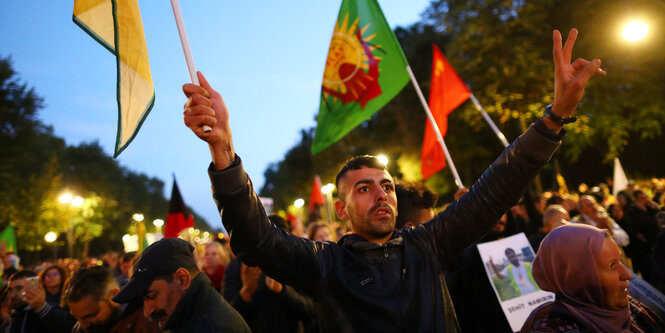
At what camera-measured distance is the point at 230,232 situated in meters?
1.89

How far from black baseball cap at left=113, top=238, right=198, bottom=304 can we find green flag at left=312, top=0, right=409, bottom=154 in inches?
108

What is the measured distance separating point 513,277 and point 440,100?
11.8ft

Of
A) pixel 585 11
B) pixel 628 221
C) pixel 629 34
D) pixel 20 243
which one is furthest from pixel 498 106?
pixel 20 243

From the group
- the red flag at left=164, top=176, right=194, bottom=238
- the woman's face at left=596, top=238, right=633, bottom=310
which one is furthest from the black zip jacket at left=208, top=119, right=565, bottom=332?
the red flag at left=164, top=176, right=194, bottom=238

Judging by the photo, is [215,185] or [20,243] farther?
[20,243]

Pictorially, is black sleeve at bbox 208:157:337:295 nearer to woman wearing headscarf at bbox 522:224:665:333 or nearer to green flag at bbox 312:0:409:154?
woman wearing headscarf at bbox 522:224:665:333

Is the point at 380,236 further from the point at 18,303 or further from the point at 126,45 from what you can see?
the point at 18,303

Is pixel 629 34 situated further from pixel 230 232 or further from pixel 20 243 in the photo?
pixel 20 243

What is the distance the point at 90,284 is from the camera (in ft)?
10.7

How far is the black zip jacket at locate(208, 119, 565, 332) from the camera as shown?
2.00 meters

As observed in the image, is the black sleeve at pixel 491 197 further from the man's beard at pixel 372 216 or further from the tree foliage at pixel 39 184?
the tree foliage at pixel 39 184

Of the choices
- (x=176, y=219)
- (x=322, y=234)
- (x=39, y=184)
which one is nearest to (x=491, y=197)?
(x=322, y=234)

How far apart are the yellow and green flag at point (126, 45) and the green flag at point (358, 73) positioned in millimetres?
3320

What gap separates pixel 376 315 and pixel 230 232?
0.76 meters
